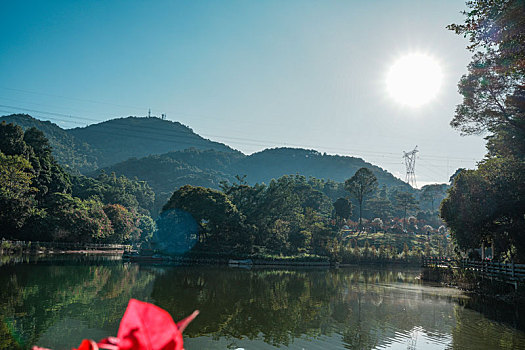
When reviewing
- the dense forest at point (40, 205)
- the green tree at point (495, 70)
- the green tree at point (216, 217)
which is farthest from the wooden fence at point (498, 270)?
the dense forest at point (40, 205)

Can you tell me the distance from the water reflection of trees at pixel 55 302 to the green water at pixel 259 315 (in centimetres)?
3

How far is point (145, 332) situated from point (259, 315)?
1310 centimetres

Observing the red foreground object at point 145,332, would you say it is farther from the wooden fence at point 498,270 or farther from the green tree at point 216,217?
the green tree at point 216,217

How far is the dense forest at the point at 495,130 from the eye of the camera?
11461 mm

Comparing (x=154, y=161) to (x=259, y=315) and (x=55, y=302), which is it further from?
(x=259, y=315)

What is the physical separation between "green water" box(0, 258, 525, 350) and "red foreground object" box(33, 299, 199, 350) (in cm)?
934

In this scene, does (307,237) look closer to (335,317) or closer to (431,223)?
(335,317)

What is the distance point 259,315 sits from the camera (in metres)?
13.0

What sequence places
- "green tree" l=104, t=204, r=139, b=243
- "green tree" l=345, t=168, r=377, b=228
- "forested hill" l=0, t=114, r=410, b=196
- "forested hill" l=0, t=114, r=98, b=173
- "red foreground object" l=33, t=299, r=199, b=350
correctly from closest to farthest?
"red foreground object" l=33, t=299, r=199, b=350 → "green tree" l=104, t=204, r=139, b=243 → "green tree" l=345, t=168, r=377, b=228 → "forested hill" l=0, t=114, r=410, b=196 → "forested hill" l=0, t=114, r=98, b=173

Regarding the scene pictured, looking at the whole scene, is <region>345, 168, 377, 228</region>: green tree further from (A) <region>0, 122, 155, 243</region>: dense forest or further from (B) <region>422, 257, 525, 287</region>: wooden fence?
(A) <region>0, 122, 155, 243</region>: dense forest

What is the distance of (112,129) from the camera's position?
19300 centimetres

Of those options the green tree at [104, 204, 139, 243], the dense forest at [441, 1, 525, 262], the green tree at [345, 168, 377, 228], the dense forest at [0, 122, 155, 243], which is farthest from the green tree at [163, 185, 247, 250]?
the green tree at [345, 168, 377, 228]

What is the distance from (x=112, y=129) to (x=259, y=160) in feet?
268

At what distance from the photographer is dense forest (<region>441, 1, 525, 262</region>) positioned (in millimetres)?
11461
